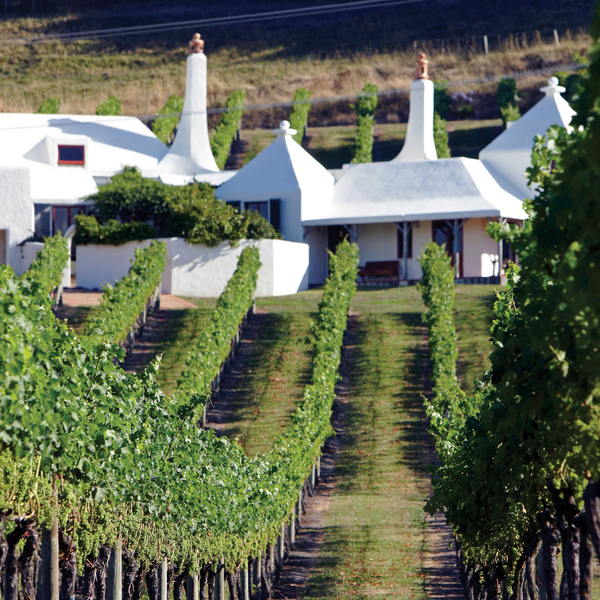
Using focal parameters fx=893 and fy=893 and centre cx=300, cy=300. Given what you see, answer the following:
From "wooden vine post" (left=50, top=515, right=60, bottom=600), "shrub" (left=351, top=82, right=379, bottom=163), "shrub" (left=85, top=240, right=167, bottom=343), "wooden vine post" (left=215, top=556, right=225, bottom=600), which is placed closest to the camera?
"wooden vine post" (left=50, top=515, right=60, bottom=600)

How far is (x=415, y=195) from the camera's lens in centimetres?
3319

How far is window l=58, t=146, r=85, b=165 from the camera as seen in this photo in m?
35.5

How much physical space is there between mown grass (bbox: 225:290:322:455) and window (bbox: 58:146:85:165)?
11.0m

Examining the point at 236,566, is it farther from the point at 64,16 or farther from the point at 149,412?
the point at 64,16

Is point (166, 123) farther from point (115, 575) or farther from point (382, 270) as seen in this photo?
point (115, 575)

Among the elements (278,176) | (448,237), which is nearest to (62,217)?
(278,176)

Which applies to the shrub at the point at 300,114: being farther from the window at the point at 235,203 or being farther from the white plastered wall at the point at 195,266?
the white plastered wall at the point at 195,266

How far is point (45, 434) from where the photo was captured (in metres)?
6.51

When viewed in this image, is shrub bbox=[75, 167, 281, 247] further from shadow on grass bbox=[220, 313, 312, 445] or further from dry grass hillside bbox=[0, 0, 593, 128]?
dry grass hillside bbox=[0, 0, 593, 128]

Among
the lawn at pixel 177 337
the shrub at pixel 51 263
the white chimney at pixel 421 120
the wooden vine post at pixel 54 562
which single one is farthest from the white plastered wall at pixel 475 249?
the wooden vine post at pixel 54 562

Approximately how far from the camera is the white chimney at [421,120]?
3559 centimetres

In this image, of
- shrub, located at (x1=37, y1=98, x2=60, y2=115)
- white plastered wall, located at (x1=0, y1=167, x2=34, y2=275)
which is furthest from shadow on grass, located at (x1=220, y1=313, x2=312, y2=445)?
shrub, located at (x1=37, y1=98, x2=60, y2=115)

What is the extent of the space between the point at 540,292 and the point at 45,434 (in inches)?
147

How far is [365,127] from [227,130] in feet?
24.3
